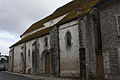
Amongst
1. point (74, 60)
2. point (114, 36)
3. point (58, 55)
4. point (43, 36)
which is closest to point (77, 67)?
point (74, 60)

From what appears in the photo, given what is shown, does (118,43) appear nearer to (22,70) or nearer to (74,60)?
(74,60)

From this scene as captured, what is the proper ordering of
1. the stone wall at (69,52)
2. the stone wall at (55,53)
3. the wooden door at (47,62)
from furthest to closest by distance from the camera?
the wooden door at (47,62) < the stone wall at (55,53) < the stone wall at (69,52)

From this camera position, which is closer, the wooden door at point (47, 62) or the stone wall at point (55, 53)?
the stone wall at point (55, 53)

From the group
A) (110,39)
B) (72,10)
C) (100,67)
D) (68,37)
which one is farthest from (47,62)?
(110,39)

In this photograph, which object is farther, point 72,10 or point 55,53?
point 72,10

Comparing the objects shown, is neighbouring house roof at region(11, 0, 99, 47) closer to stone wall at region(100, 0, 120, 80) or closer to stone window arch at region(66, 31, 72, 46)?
stone window arch at region(66, 31, 72, 46)

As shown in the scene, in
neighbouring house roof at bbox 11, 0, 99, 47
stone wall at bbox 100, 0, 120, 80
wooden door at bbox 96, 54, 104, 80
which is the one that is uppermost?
neighbouring house roof at bbox 11, 0, 99, 47

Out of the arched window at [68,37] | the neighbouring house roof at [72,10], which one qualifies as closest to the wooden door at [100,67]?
the arched window at [68,37]

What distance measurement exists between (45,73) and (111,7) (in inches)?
532

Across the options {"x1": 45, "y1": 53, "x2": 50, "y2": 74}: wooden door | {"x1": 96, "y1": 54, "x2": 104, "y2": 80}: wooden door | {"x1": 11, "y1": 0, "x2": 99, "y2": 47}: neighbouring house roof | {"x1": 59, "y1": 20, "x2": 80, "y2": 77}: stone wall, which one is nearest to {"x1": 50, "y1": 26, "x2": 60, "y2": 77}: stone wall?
{"x1": 59, "y1": 20, "x2": 80, "y2": 77}: stone wall

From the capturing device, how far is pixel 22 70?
93.7 feet

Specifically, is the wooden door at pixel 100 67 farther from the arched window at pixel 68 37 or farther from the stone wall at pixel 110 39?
the arched window at pixel 68 37

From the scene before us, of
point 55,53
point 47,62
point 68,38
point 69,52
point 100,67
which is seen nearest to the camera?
point 100,67

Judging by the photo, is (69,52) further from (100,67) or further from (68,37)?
(100,67)
